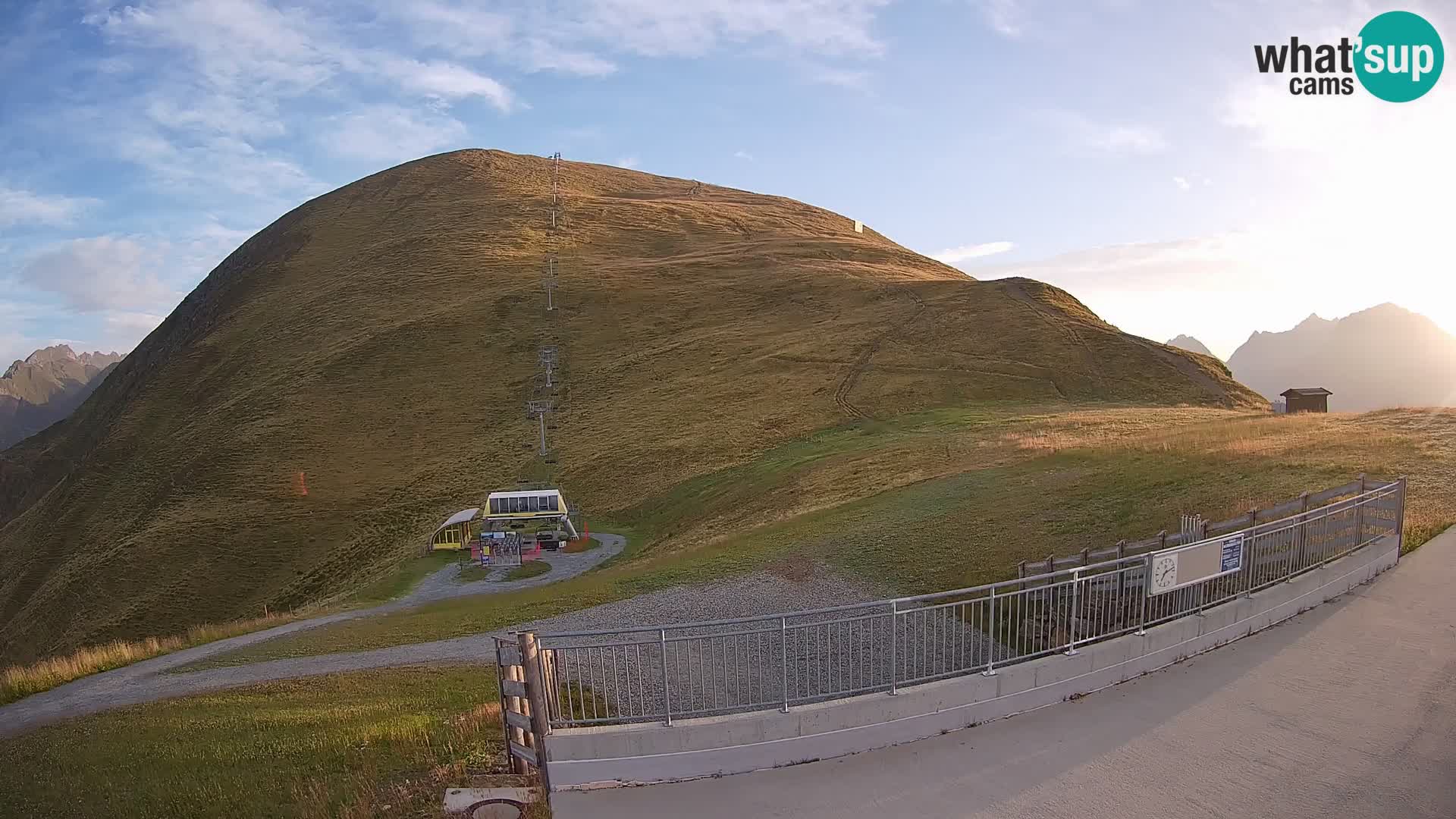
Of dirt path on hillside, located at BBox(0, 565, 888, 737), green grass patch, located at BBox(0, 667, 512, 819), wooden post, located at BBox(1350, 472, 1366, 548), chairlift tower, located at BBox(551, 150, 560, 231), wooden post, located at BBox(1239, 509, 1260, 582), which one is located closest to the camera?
green grass patch, located at BBox(0, 667, 512, 819)

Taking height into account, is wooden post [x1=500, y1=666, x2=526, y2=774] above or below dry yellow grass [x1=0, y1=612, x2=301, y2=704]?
above

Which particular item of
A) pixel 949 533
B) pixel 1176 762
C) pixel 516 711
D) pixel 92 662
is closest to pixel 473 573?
pixel 92 662

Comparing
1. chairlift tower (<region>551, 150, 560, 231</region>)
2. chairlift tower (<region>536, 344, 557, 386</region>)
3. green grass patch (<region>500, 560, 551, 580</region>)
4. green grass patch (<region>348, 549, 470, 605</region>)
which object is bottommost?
green grass patch (<region>348, 549, 470, 605</region>)

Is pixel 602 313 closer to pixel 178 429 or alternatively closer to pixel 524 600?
pixel 178 429

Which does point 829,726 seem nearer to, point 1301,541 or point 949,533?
point 1301,541

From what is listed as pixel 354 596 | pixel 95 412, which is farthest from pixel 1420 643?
pixel 95 412

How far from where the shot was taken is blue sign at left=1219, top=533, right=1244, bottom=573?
13289mm

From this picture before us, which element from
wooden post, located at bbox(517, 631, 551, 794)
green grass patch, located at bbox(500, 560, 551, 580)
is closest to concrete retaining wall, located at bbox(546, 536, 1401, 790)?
wooden post, located at bbox(517, 631, 551, 794)

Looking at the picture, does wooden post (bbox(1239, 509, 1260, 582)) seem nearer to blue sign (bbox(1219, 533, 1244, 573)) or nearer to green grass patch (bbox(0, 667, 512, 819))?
blue sign (bbox(1219, 533, 1244, 573))

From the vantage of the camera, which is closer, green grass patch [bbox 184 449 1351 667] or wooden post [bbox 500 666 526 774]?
wooden post [bbox 500 666 526 774]

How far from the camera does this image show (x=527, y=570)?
3903 cm

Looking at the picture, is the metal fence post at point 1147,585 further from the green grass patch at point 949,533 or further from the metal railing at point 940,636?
the green grass patch at point 949,533

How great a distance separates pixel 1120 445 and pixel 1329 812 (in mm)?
26610

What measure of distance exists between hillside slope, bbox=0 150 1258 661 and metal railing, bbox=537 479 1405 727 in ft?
124
